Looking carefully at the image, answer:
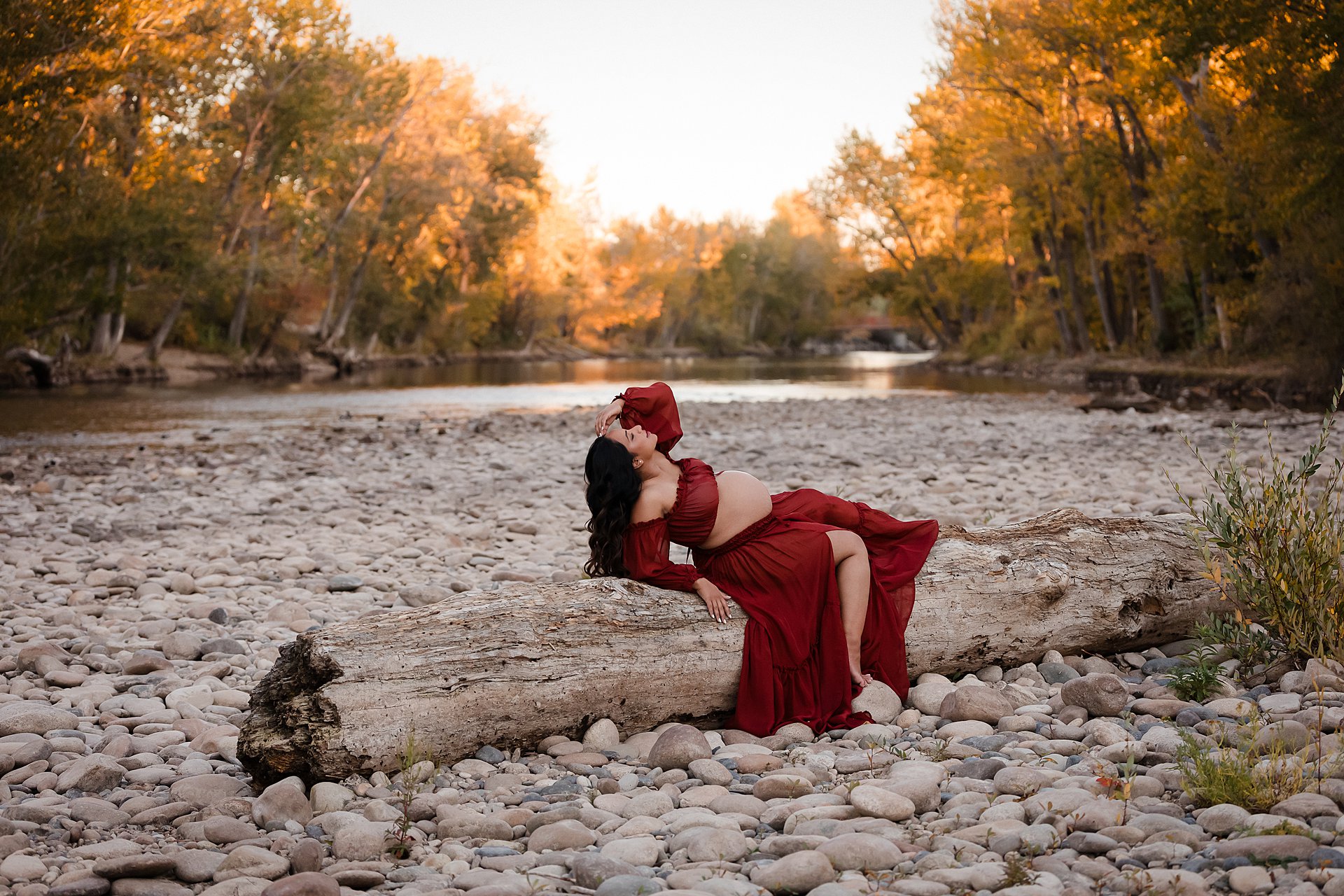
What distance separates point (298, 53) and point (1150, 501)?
35.1 meters

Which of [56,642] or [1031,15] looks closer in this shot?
[56,642]

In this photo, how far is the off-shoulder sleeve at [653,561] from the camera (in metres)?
5.14

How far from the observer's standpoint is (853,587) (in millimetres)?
5258

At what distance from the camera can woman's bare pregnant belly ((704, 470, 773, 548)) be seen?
5332 mm

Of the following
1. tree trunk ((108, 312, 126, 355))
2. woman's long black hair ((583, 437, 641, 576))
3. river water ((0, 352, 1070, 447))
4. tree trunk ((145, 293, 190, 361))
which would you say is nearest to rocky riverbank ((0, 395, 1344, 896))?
woman's long black hair ((583, 437, 641, 576))

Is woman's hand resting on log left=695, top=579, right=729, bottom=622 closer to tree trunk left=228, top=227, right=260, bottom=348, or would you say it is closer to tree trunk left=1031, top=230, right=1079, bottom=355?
tree trunk left=228, top=227, right=260, bottom=348

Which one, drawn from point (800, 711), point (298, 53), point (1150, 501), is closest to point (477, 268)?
point (298, 53)

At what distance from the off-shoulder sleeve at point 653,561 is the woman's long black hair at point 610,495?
0.07 m

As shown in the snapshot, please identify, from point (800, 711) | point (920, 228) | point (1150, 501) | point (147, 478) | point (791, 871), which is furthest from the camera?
point (920, 228)

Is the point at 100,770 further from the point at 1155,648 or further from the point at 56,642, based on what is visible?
the point at 1155,648

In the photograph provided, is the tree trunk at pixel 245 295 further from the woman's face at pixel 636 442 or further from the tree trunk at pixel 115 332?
the woman's face at pixel 636 442

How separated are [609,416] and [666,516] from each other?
0.56 meters

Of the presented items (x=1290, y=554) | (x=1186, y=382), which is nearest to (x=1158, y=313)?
(x=1186, y=382)

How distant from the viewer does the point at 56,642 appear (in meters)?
6.12
